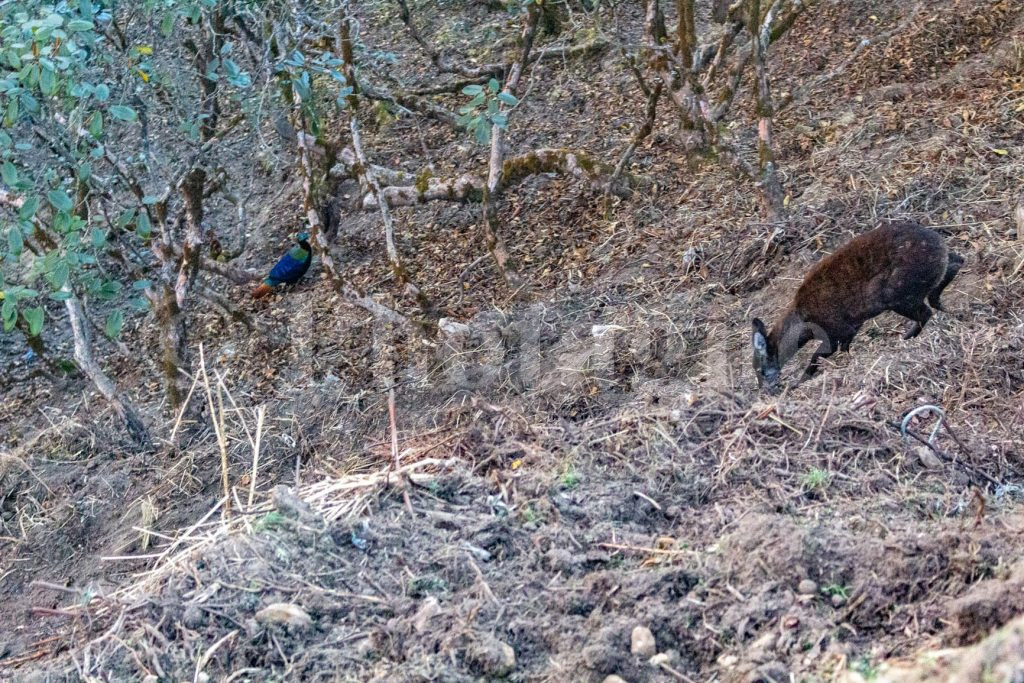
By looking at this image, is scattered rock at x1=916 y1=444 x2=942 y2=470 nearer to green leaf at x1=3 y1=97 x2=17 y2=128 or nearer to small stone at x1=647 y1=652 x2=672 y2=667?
small stone at x1=647 y1=652 x2=672 y2=667

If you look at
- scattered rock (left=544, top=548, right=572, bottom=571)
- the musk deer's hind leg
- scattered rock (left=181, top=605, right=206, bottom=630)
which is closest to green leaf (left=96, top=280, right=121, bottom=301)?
scattered rock (left=181, top=605, right=206, bottom=630)

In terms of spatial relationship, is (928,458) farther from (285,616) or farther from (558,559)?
(285,616)

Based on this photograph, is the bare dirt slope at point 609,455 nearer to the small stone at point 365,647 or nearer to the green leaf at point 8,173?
the small stone at point 365,647

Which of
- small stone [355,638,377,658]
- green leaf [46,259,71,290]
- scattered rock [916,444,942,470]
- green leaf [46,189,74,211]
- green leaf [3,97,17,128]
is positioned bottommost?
scattered rock [916,444,942,470]

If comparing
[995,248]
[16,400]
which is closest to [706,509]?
[995,248]

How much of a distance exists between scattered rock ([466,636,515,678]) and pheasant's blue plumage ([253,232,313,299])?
4.57 meters

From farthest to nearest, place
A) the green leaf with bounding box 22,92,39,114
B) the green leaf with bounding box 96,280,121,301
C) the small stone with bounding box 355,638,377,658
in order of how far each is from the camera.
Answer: the green leaf with bounding box 96,280,121,301 → the green leaf with bounding box 22,92,39,114 → the small stone with bounding box 355,638,377,658

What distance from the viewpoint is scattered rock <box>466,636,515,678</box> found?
254 cm

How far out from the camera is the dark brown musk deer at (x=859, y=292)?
4715 millimetres

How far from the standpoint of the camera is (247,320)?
20.8 feet

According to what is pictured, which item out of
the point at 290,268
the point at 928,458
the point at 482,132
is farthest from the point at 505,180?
the point at 928,458

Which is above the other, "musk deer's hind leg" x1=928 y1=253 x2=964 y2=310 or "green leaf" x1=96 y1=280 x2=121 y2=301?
"green leaf" x1=96 y1=280 x2=121 y2=301

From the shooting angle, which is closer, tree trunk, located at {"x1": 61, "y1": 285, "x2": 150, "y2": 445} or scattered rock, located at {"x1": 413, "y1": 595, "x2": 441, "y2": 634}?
scattered rock, located at {"x1": 413, "y1": 595, "x2": 441, "y2": 634}

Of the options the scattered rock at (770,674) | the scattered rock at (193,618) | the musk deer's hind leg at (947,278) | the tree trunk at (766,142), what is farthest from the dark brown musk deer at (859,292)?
the scattered rock at (193,618)
